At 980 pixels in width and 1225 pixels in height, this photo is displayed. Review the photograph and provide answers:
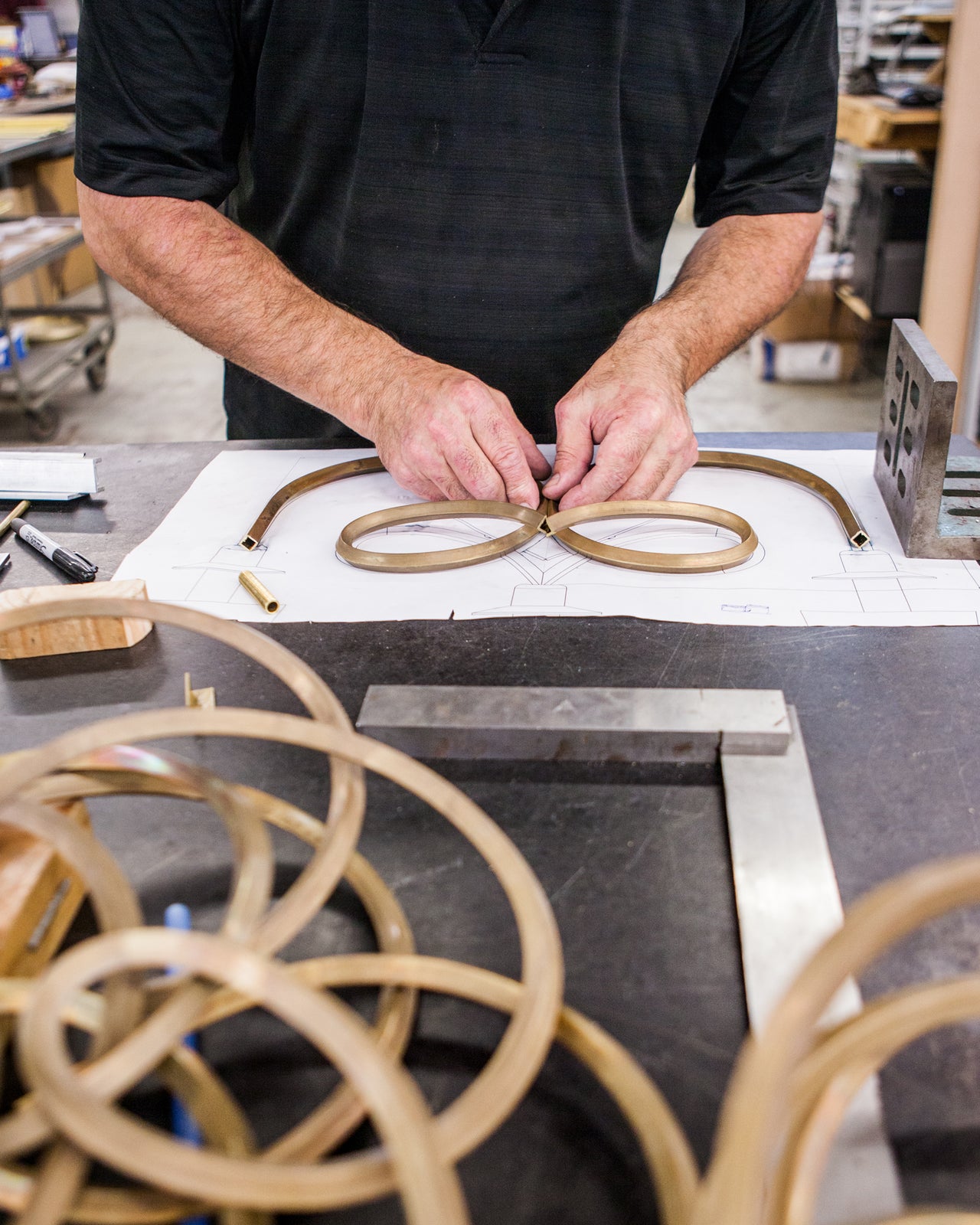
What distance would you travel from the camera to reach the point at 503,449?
878 mm

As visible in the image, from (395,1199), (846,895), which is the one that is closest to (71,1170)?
(395,1199)

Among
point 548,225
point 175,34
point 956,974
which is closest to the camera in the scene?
point 956,974

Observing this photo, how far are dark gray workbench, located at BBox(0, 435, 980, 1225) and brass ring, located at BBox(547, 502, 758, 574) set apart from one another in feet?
0.28

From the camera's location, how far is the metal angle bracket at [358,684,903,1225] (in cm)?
47

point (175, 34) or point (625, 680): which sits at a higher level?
point (175, 34)

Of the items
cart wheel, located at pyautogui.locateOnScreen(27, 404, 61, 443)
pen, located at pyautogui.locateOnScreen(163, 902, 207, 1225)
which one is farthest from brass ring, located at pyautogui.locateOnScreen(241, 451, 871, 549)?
cart wheel, located at pyautogui.locateOnScreen(27, 404, 61, 443)

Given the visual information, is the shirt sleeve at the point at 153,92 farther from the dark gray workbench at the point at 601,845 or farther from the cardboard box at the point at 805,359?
the cardboard box at the point at 805,359

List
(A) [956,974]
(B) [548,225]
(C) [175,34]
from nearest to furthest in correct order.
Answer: (A) [956,974] → (C) [175,34] → (B) [548,225]

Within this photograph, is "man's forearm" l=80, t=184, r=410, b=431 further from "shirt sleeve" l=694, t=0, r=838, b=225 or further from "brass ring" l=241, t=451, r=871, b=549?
"shirt sleeve" l=694, t=0, r=838, b=225

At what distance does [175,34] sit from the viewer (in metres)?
0.93

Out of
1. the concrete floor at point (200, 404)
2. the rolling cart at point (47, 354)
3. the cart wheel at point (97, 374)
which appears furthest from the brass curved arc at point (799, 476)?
the cart wheel at point (97, 374)

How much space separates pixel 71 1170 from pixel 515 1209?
153 millimetres

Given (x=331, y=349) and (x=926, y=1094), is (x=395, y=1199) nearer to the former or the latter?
(x=926, y=1094)

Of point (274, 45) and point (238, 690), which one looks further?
point (274, 45)
